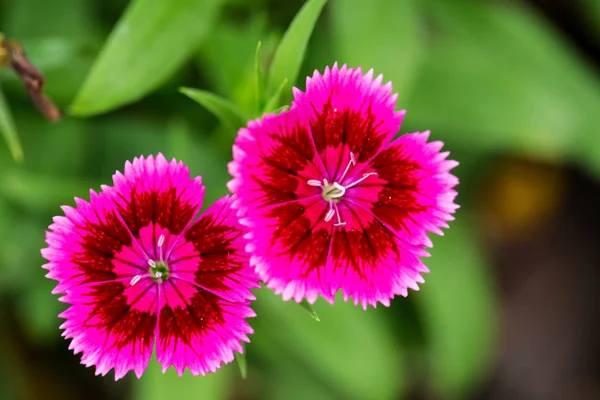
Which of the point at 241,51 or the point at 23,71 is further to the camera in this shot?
the point at 241,51

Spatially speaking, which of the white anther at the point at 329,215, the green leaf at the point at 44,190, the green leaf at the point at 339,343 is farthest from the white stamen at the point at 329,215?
the green leaf at the point at 339,343

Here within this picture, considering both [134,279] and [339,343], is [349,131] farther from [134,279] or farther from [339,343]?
[339,343]

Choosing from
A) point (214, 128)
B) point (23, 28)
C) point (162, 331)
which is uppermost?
point (23, 28)

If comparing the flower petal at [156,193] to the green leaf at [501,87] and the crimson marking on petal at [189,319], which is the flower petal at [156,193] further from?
the green leaf at [501,87]

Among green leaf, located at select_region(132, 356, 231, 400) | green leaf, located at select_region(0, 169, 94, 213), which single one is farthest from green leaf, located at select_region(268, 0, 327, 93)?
green leaf, located at select_region(132, 356, 231, 400)

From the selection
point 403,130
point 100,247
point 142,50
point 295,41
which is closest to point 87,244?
point 100,247

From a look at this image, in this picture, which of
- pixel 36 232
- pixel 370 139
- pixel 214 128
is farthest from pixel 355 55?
pixel 36 232

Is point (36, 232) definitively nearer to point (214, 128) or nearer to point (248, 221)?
point (214, 128)

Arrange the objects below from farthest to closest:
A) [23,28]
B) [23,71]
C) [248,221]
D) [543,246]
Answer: [543,246] → [23,28] → [23,71] → [248,221]
